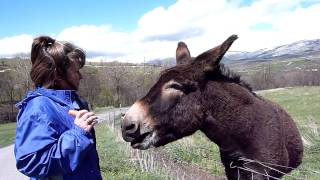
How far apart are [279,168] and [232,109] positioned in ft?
2.37

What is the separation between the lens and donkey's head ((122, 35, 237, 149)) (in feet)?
13.8

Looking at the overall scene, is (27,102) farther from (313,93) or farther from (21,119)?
(313,93)

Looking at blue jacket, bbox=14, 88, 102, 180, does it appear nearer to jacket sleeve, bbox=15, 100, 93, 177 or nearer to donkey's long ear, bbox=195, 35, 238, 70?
jacket sleeve, bbox=15, 100, 93, 177

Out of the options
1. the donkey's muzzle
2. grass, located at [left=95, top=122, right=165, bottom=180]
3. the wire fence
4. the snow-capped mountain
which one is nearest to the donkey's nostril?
the donkey's muzzle

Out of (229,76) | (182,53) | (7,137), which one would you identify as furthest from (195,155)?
(7,137)

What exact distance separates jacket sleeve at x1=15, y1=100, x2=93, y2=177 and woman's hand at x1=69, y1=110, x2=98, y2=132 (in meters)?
0.04

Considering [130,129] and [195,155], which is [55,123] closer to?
[130,129]

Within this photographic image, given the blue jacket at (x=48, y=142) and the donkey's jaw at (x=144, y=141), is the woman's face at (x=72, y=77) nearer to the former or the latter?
the blue jacket at (x=48, y=142)

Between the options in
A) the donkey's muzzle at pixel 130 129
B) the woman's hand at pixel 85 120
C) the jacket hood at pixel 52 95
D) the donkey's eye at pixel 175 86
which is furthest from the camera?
the donkey's eye at pixel 175 86

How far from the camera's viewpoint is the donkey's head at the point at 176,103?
165 inches

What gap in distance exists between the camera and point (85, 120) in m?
3.01

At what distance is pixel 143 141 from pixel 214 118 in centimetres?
72

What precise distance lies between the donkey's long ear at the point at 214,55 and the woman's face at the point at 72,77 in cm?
142

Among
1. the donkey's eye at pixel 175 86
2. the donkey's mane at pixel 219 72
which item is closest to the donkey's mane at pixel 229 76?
the donkey's mane at pixel 219 72
